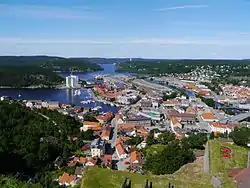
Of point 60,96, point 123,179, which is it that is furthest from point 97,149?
point 60,96

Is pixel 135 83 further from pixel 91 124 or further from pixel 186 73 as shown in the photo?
pixel 91 124

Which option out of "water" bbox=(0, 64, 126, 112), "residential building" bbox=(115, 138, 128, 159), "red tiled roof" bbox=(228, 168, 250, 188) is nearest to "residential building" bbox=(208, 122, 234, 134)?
"residential building" bbox=(115, 138, 128, 159)

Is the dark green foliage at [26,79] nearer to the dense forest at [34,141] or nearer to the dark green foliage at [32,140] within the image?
the dark green foliage at [32,140]

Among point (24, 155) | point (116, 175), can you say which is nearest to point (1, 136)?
point (24, 155)

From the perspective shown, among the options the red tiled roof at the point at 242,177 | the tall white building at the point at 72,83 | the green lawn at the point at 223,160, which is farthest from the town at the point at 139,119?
the red tiled roof at the point at 242,177

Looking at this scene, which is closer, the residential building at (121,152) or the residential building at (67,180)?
the residential building at (67,180)

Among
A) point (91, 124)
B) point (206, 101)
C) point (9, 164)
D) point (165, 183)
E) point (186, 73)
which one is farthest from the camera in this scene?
point (186, 73)

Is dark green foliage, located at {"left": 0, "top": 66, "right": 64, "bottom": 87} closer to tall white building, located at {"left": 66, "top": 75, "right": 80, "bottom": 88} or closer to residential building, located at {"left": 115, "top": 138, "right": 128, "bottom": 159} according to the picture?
tall white building, located at {"left": 66, "top": 75, "right": 80, "bottom": 88}
